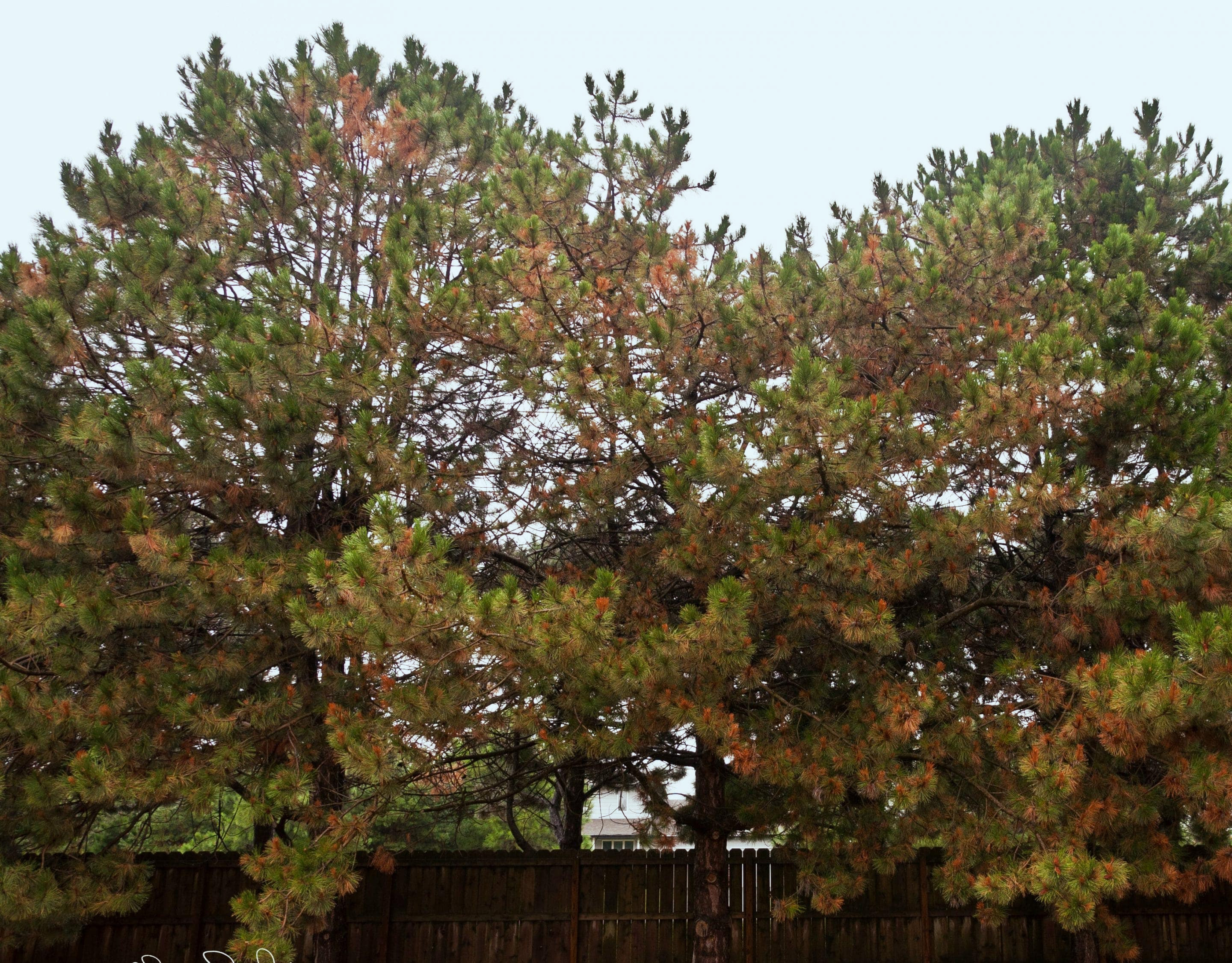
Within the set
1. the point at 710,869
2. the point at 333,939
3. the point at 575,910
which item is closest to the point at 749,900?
the point at 710,869

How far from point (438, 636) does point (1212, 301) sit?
26.2 feet

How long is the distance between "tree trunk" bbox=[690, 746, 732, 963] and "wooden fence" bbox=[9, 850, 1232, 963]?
1.98 feet

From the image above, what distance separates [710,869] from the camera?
7543 millimetres

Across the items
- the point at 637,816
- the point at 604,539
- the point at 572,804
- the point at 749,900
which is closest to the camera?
the point at 604,539

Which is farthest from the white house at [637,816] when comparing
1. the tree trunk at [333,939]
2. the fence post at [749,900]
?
the tree trunk at [333,939]

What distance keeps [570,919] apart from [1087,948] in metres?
4.31

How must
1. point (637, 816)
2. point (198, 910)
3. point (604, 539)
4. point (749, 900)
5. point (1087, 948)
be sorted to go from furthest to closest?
point (637, 816), point (749, 900), point (198, 910), point (1087, 948), point (604, 539)

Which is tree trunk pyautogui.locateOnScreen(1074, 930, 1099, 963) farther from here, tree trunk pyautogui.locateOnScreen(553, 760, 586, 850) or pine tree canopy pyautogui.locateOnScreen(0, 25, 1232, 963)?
tree trunk pyautogui.locateOnScreen(553, 760, 586, 850)

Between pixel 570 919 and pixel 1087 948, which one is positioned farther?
pixel 570 919

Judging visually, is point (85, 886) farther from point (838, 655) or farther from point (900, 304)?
point (900, 304)

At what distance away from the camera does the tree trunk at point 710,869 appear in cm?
736

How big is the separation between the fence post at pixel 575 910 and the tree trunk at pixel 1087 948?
4.11 metres

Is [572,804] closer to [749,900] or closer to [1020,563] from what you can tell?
[749,900]

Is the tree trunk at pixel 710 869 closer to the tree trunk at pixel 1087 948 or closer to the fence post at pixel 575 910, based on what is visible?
the fence post at pixel 575 910
